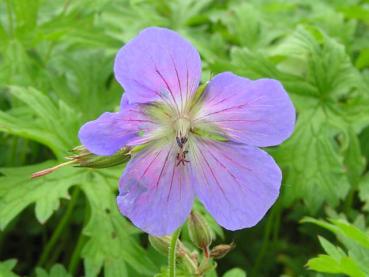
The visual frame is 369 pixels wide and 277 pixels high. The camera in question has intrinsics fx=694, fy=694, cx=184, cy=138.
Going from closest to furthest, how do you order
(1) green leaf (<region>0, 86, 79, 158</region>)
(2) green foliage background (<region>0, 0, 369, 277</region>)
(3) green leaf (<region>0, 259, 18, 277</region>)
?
(3) green leaf (<region>0, 259, 18, 277</region>)
(2) green foliage background (<region>0, 0, 369, 277</region>)
(1) green leaf (<region>0, 86, 79, 158</region>)

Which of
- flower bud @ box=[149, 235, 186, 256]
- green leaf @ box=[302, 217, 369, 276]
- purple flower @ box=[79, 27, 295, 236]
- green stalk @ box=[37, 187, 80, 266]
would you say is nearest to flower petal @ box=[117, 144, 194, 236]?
purple flower @ box=[79, 27, 295, 236]

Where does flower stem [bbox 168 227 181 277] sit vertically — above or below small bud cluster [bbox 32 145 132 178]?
below

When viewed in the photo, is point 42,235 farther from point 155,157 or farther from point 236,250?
point 155,157

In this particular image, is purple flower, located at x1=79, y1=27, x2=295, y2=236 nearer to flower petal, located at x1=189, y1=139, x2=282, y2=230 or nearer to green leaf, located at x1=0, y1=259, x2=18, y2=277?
flower petal, located at x1=189, y1=139, x2=282, y2=230

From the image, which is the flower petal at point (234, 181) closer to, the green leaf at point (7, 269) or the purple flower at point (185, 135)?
the purple flower at point (185, 135)

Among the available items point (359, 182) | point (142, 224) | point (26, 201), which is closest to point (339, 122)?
point (359, 182)

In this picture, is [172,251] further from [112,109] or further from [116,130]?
[112,109]
